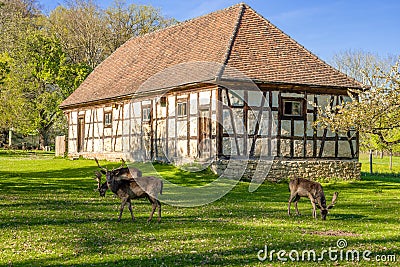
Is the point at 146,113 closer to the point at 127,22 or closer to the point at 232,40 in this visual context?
the point at 232,40

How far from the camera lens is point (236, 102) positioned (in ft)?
81.3

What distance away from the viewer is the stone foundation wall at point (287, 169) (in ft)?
80.4

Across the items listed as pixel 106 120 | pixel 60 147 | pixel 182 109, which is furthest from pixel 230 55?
pixel 60 147

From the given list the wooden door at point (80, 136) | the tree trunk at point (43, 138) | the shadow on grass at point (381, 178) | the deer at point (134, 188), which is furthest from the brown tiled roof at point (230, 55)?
the tree trunk at point (43, 138)

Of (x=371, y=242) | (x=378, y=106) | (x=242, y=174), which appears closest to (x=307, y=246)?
(x=371, y=242)

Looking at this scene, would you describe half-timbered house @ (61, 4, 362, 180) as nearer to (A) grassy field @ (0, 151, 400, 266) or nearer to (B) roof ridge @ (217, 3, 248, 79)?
(B) roof ridge @ (217, 3, 248, 79)

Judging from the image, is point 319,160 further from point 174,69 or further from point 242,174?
point 174,69

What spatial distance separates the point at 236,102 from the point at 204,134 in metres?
2.15

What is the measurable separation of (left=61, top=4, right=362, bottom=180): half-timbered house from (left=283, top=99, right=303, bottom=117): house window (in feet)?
0.15

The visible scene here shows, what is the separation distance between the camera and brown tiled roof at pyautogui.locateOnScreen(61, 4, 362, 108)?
1010 inches

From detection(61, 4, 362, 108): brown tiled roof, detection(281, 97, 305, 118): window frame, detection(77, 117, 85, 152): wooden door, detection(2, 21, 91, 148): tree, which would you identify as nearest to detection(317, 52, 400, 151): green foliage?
detection(281, 97, 305, 118): window frame

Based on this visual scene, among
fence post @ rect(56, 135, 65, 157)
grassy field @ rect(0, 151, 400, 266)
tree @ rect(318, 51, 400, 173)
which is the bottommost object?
grassy field @ rect(0, 151, 400, 266)

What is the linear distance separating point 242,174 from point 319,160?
4.21 metres

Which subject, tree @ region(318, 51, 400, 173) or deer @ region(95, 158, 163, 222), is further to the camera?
tree @ region(318, 51, 400, 173)
